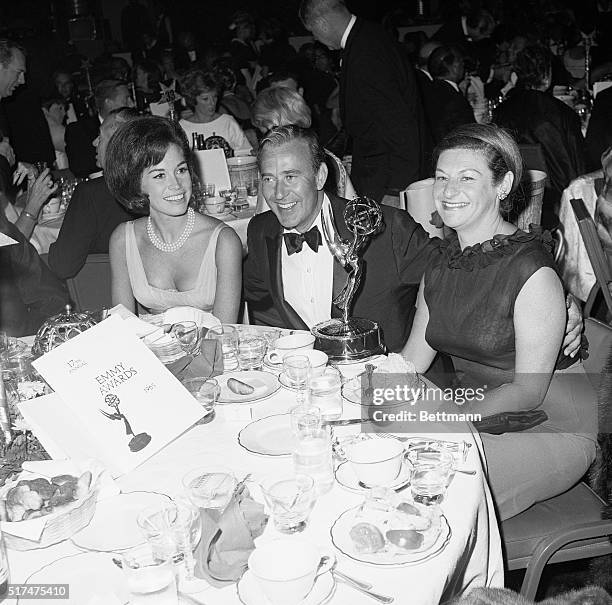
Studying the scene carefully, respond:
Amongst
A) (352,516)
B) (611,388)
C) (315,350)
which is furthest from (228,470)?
(611,388)

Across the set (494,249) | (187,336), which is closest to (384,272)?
(494,249)

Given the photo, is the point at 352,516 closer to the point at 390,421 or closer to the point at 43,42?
the point at 390,421

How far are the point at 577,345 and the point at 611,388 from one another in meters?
0.39

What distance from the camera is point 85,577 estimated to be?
1.42 meters

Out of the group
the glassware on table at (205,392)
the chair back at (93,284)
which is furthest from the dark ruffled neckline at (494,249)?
the chair back at (93,284)

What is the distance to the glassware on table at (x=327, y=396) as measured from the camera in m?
1.98

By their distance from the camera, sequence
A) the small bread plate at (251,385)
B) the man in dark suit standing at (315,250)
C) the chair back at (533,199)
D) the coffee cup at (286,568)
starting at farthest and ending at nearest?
1. the chair back at (533,199)
2. the man in dark suit standing at (315,250)
3. the small bread plate at (251,385)
4. the coffee cup at (286,568)

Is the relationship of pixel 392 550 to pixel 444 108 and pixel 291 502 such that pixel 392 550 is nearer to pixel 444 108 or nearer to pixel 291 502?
pixel 291 502

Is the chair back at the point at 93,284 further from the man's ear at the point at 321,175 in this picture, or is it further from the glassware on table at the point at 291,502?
the glassware on table at the point at 291,502

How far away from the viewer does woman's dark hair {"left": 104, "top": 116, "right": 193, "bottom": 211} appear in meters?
3.13

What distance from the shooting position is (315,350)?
2.29 metres

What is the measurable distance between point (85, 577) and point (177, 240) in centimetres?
203

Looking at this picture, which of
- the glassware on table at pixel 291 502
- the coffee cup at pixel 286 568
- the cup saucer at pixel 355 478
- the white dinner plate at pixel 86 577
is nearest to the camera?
the coffee cup at pixel 286 568

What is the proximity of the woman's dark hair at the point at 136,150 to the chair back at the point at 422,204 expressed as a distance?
4.18 feet
